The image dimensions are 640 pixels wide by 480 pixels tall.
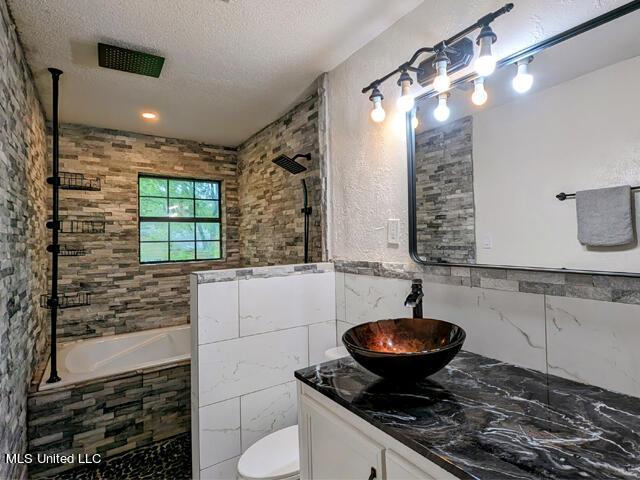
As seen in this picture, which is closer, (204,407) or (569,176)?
(569,176)

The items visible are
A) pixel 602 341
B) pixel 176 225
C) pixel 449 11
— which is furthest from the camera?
pixel 176 225

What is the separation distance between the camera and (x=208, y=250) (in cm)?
410

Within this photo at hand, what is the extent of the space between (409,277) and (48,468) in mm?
2564

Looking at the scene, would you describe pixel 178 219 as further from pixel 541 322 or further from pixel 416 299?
pixel 541 322

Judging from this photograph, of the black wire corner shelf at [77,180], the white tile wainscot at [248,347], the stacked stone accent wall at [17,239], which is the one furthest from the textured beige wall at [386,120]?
the black wire corner shelf at [77,180]

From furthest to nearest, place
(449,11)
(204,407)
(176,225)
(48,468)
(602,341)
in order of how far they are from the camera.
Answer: (176,225) < (48,468) < (204,407) < (449,11) < (602,341)

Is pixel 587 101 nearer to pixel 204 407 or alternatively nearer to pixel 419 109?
pixel 419 109

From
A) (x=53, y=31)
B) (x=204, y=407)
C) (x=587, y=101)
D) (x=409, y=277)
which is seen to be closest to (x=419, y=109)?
(x=587, y=101)

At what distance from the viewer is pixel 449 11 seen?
154 centimetres

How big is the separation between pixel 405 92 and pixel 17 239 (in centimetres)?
228

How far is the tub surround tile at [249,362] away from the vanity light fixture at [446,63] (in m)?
1.40

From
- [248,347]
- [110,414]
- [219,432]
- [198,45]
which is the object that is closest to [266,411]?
[219,432]

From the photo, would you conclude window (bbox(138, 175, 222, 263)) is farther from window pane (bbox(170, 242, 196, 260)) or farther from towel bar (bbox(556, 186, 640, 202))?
towel bar (bbox(556, 186, 640, 202))

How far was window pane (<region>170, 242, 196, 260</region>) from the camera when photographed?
3855 millimetres
